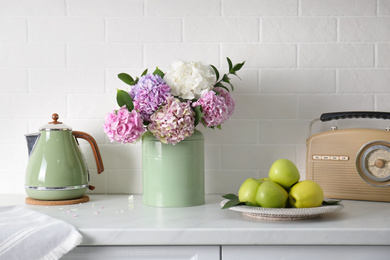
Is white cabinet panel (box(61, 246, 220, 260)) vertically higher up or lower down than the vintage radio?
lower down

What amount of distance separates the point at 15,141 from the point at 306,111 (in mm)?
975

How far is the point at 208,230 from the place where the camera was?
1.06m

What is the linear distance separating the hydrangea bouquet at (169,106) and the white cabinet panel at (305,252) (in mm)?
343

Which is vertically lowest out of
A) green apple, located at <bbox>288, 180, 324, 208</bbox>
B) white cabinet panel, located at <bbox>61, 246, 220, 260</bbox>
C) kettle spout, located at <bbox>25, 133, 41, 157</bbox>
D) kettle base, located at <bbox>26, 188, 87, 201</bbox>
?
white cabinet panel, located at <bbox>61, 246, 220, 260</bbox>

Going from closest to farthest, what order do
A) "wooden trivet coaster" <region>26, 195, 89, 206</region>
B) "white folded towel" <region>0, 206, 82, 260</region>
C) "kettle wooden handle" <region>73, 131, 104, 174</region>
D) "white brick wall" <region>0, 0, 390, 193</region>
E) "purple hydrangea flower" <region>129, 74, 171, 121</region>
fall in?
"white folded towel" <region>0, 206, 82, 260</region> < "purple hydrangea flower" <region>129, 74, 171, 121</region> < "wooden trivet coaster" <region>26, 195, 89, 206</region> < "kettle wooden handle" <region>73, 131, 104, 174</region> < "white brick wall" <region>0, 0, 390, 193</region>

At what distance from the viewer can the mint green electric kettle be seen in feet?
4.49

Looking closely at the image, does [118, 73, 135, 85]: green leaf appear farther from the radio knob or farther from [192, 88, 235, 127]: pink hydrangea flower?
the radio knob

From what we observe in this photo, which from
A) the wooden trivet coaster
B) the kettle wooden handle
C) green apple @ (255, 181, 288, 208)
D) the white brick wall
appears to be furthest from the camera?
the white brick wall

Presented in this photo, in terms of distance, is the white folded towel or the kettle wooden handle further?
the kettle wooden handle

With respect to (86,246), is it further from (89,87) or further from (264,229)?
(89,87)

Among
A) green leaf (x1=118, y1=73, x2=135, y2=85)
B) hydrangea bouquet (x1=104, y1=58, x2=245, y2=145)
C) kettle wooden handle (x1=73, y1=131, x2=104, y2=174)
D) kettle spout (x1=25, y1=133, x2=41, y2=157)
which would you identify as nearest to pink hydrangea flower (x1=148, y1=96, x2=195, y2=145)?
hydrangea bouquet (x1=104, y1=58, x2=245, y2=145)

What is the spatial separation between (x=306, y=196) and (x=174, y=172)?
0.37 metres

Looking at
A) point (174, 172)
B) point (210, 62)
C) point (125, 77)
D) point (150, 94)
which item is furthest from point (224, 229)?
point (210, 62)

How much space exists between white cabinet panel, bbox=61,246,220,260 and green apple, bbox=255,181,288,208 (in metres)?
0.17
